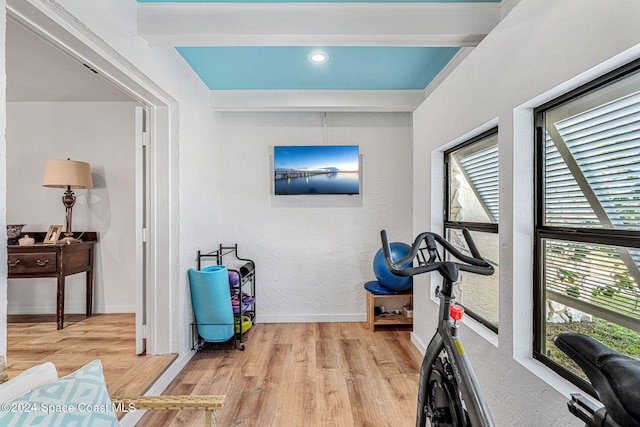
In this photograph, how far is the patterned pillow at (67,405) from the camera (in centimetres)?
85

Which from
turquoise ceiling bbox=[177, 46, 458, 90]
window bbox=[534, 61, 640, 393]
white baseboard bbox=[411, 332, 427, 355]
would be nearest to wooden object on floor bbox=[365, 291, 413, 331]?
white baseboard bbox=[411, 332, 427, 355]

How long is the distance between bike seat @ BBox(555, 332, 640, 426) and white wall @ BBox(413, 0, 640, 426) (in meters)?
0.62

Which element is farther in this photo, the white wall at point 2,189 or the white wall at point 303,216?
the white wall at point 303,216

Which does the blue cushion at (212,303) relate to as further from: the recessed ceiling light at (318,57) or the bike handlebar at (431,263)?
the recessed ceiling light at (318,57)

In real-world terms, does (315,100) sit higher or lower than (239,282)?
higher

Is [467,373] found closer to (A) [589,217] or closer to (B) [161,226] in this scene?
(A) [589,217]

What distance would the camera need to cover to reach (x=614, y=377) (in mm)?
729

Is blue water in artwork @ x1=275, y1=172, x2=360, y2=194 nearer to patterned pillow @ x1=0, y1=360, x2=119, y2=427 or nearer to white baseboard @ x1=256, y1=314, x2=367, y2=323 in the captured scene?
white baseboard @ x1=256, y1=314, x2=367, y2=323

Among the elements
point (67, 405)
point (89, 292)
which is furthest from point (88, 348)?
point (67, 405)

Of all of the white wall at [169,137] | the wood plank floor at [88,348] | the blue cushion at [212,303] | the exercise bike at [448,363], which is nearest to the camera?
the exercise bike at [448,363]

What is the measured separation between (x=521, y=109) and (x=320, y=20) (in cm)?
129

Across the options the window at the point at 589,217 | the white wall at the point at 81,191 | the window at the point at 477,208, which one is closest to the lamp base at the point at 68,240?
the white wall at the point at 81,191

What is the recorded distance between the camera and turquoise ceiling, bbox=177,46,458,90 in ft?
8.29

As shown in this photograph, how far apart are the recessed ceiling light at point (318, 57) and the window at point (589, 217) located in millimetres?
1673
